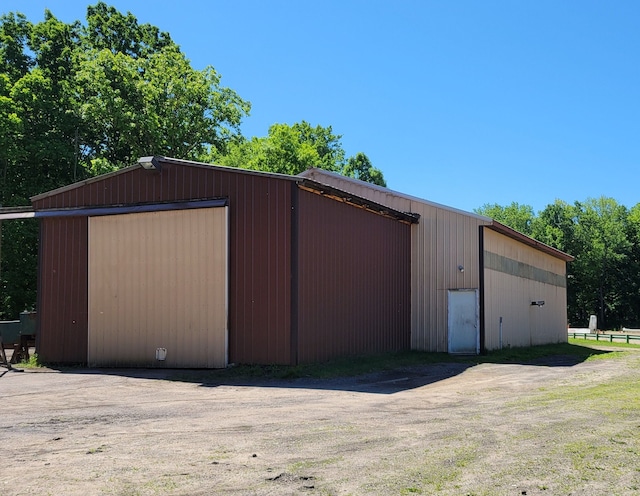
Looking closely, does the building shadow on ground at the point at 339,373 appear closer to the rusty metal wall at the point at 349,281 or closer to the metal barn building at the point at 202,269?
the metal barn building at the point at 202,269

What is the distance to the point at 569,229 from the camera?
6038 centimetres

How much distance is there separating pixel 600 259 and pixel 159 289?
51.9 m

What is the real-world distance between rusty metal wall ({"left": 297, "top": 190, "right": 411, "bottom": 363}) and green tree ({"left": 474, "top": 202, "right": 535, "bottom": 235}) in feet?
171

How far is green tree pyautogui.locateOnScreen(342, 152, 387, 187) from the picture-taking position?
177ft

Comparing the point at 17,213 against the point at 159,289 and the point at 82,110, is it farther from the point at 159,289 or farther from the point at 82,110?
the point at 82,110

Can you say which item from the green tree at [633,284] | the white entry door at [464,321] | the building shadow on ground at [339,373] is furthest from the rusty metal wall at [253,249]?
the green tree at [633,284]

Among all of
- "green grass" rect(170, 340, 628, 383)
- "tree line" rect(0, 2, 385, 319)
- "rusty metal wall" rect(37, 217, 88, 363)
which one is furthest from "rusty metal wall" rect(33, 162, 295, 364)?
"tree line" rect(0, 2, 385, 319)

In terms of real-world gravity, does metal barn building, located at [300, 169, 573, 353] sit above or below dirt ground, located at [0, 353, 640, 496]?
above

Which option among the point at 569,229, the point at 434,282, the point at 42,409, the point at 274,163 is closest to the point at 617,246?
the point at 569,229

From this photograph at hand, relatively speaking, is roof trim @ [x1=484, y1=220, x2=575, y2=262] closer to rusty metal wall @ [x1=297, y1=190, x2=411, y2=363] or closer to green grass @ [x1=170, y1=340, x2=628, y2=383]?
rusty metal wall @ [x1=297, y1=190, x2=411, y2=363]

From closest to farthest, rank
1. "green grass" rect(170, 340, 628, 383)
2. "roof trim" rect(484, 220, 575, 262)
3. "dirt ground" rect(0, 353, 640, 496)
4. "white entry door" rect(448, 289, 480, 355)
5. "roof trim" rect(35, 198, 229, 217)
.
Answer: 1. "dirt ground" rect(0, 353, 640, 496)
2. "green grass" rect(170, 340, 628, 383)
3. "roof trim" rect(35, 198, 229, 217)
4. "white entry door" rect(448, 289, 480, 355)
5. "roof trim" rect(484, 220, 575, 262)

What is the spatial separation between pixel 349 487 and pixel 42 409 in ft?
19.3

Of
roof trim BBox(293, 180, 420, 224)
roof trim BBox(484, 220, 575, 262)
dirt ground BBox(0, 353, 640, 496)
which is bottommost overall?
dirt ground BBox(0, 353, 640, 496)

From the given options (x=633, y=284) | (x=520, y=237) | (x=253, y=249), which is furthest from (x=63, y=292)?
(x=633, y=284)
